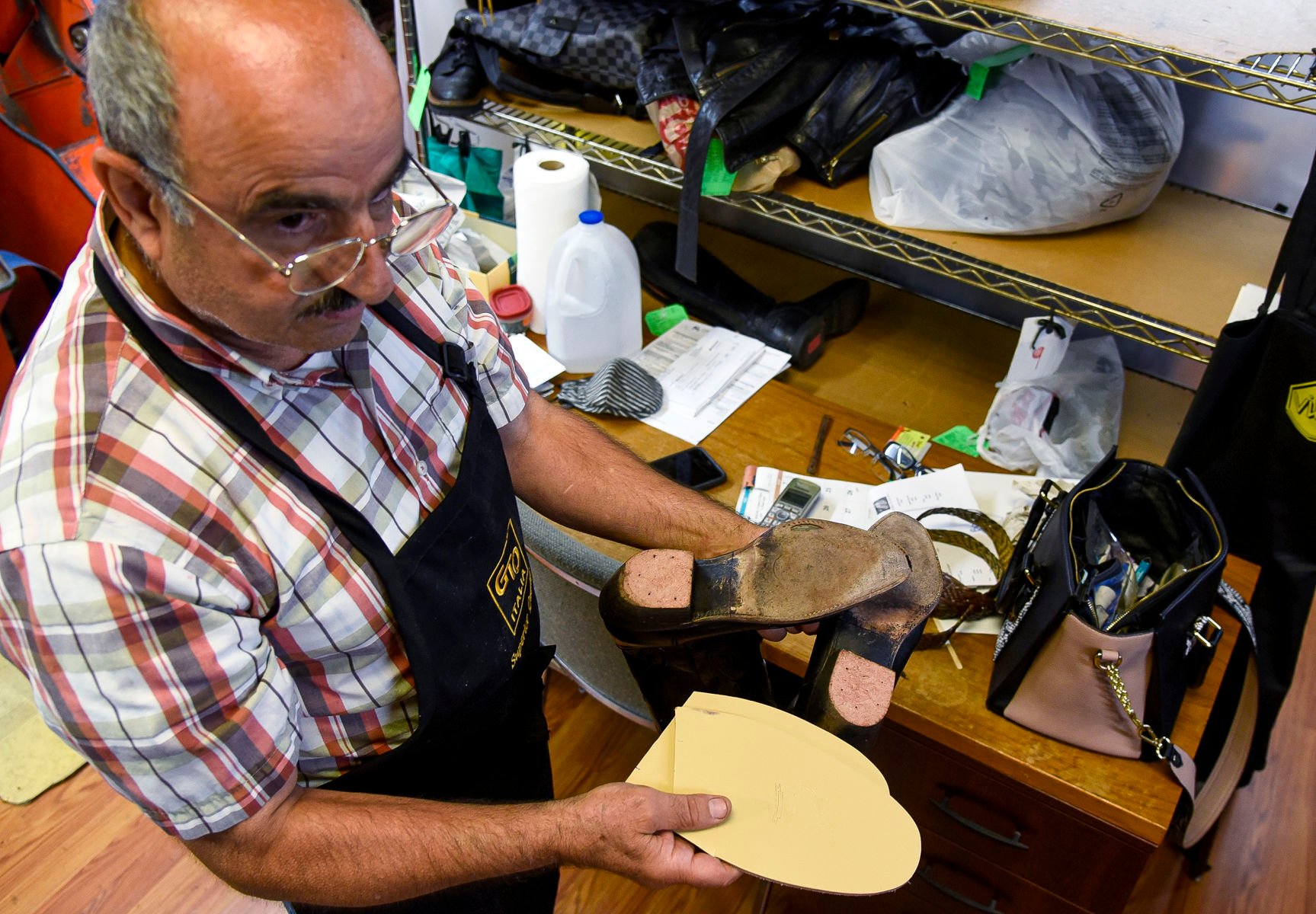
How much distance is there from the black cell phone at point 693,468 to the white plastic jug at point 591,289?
322 mm

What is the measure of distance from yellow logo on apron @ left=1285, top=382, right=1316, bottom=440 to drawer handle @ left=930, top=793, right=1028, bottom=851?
0.67m

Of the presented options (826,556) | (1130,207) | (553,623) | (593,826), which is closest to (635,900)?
(553,623)

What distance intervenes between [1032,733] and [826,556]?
42 centimetres

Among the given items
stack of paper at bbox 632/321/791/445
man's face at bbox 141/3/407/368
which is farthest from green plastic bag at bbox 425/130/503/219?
man's face at bbox 141/3/407/368

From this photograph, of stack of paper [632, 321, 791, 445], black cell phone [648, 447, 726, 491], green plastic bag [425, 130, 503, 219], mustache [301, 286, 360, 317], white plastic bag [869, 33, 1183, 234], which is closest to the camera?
mustache [301, 286, 360, 317]

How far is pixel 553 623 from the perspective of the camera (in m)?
1.46

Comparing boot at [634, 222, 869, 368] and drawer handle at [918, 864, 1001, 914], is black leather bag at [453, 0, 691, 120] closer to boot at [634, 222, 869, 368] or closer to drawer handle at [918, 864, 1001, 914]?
boot at [634, 222, 869, 368]

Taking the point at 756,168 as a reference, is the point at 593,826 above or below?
below

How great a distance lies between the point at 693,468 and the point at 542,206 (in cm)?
61

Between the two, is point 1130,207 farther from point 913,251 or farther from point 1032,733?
point 1032,733

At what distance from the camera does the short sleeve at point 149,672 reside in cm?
72

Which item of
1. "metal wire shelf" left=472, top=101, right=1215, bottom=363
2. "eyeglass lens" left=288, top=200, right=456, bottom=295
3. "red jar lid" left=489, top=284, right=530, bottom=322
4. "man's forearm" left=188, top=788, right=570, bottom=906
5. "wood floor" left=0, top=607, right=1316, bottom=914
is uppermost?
"eyeglass lens" left=288, top=200, right=456, bottom=295

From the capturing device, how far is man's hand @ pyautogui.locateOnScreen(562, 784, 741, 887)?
92 cm

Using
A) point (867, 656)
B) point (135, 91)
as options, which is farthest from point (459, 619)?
point (135, 91)
